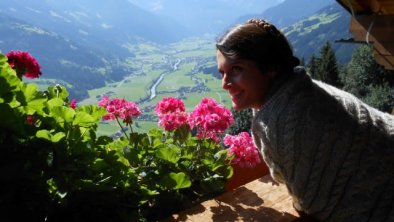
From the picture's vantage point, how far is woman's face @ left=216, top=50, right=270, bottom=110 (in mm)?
1209

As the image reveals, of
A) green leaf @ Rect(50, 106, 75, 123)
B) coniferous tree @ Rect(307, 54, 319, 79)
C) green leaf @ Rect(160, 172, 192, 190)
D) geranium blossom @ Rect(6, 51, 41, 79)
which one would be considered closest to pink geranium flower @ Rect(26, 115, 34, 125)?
green leaf @ Rect(50, 106, 75, 123)

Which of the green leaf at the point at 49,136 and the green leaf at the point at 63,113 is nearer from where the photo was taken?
the green leaf at the point at 49,136

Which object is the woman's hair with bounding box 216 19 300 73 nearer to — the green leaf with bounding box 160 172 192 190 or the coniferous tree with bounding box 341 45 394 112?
the green leaf with bounding box 160 172 192 190

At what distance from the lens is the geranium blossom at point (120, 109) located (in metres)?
1.99

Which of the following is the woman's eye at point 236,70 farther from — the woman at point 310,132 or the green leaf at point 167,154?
the green leaf at point 167,154

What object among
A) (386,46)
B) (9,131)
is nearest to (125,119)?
Answer: (9,131)

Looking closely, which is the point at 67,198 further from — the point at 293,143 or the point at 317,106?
the point at 317,106

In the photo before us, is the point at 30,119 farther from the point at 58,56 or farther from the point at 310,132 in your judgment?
the point at 58,56

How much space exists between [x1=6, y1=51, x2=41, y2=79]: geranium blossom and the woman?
3.43 ft

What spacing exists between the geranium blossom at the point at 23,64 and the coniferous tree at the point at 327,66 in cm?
4213

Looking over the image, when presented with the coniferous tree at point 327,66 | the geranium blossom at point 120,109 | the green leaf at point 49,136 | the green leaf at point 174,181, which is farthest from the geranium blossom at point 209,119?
the coniferous tree at point 327,66

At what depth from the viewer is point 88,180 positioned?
1.11m

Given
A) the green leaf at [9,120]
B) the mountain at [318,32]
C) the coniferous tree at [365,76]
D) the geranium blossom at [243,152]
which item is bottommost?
the mountain at [318,32]

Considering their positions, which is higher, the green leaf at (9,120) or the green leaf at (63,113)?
the green leaf at (9,120)
